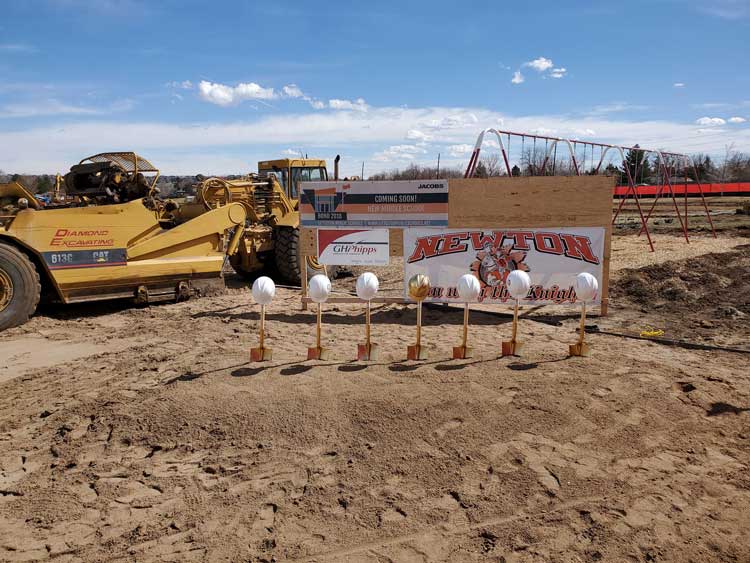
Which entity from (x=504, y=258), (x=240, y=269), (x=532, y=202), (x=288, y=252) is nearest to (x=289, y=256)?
(x=288, y=252)

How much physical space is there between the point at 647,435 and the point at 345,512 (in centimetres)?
259

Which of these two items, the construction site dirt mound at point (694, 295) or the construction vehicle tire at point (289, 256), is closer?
the construction site dirt mound at point (694, 295)

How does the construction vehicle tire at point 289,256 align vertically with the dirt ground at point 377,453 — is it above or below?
above

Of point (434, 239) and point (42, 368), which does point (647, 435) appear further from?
point (42, 368)

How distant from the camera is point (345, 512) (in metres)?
3.71

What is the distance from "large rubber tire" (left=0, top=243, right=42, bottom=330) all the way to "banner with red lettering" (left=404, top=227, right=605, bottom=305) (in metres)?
5.61

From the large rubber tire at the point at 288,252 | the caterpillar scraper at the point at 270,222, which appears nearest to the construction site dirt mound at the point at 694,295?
the caterpillar scraper at the point at 270,222

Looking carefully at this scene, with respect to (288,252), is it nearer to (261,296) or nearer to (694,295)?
(261,296)

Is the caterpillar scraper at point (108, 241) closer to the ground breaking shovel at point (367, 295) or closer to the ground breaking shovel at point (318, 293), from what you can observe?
the ground breaking shovel at point (318, 293)

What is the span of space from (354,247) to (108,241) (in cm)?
394

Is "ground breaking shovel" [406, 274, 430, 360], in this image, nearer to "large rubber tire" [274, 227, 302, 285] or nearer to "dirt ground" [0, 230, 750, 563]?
"dirt ground" [0, 230, 750, 563]

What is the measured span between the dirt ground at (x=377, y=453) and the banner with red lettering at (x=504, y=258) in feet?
4.20

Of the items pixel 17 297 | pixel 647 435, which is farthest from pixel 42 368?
pixel 647 435

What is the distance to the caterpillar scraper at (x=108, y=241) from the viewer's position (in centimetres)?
847
